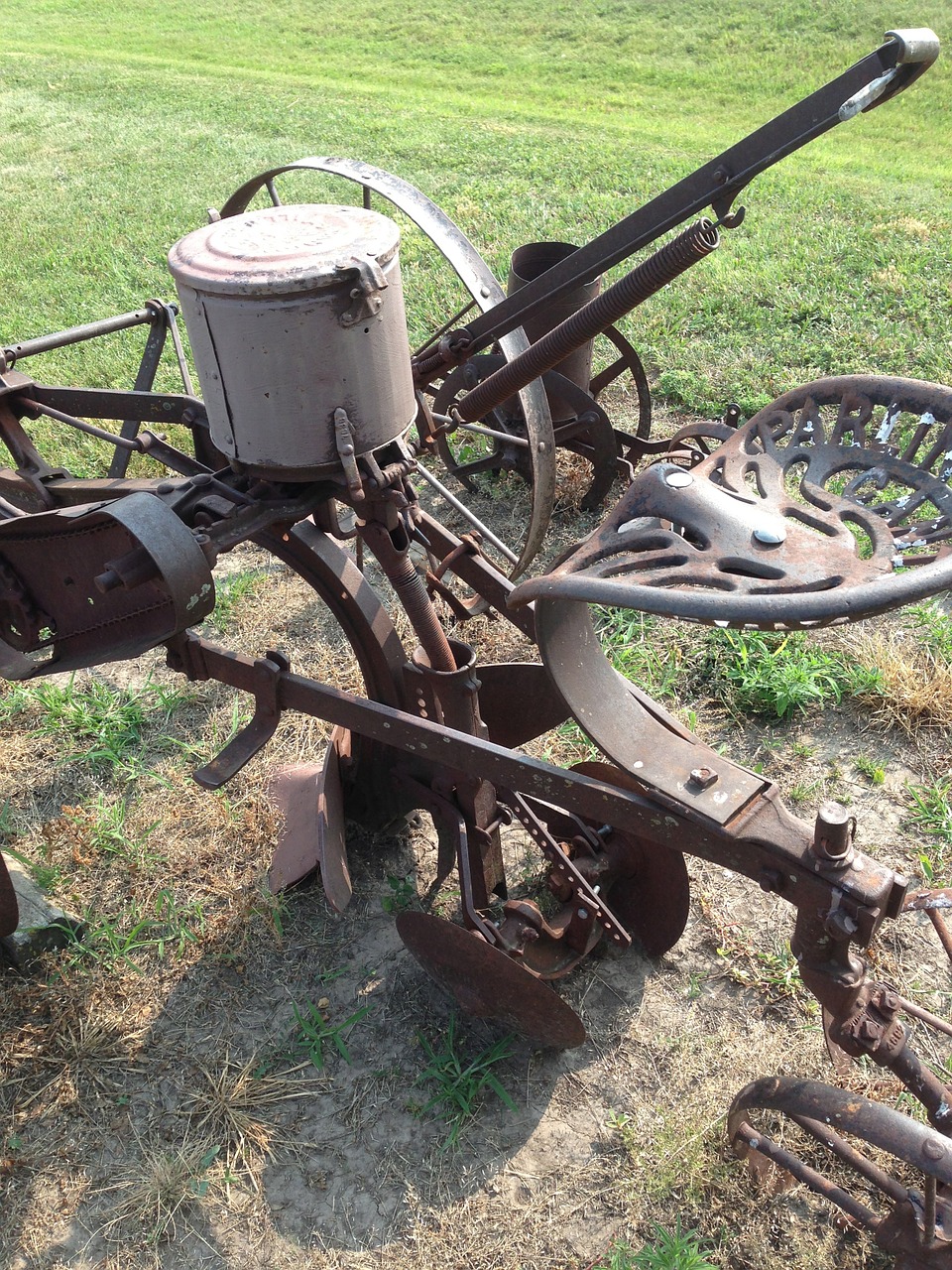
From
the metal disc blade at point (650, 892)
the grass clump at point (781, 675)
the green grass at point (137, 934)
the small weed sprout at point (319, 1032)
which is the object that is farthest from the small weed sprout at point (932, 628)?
the green grass at point (137, 934)

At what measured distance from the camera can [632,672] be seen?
336 centimetres

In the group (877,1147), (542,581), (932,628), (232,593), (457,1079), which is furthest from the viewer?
(232,593)

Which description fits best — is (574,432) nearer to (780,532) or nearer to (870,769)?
(870,769)

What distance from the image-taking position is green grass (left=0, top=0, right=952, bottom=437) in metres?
5.44

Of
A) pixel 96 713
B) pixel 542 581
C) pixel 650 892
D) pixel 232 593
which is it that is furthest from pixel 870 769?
pixel 96 713

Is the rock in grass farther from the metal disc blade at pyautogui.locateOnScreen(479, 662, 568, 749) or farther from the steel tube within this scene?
the steel tube

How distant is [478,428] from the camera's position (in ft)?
11.8

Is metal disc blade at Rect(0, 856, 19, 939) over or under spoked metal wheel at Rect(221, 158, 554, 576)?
under

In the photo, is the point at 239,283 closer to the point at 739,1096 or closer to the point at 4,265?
the point at 739,1096

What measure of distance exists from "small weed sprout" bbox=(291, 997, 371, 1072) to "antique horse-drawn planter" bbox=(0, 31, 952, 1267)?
29 centimetres

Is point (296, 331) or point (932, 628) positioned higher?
point (296, 331)

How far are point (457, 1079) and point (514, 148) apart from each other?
8160 millimetres

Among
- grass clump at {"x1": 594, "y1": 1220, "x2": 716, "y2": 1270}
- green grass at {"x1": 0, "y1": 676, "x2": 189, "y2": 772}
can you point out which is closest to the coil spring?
green grass at {"x1": 0, "y1": 676, "x2": 189, "y2": 772}

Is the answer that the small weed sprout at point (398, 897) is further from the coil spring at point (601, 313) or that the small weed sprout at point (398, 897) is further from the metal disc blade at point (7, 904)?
the coil spring at point (601, 313)
